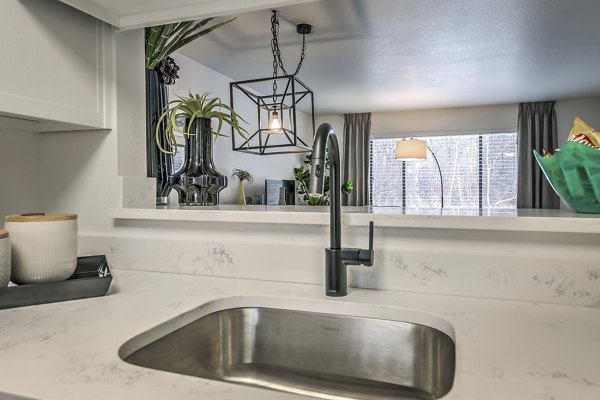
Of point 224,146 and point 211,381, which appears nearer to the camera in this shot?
point 211,381

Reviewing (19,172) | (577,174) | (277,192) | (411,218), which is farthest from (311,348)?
(277,192)

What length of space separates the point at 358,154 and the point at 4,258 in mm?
6513

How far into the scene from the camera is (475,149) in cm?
677

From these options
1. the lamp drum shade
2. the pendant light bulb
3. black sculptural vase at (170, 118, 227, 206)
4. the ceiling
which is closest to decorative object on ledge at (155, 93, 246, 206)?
black sculptural vase at (170, 118, 227, 206)

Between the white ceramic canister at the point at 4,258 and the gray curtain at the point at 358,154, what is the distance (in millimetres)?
6348

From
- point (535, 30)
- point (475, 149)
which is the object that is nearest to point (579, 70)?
point (535, 30)

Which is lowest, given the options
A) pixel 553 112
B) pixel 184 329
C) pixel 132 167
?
pixel 184 329

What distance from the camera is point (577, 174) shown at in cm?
96

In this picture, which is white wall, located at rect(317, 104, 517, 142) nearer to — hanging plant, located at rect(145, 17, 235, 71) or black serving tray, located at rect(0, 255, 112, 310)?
hanging plant, located at rect(145, 17, 235, 71)

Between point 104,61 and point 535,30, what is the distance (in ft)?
11.3

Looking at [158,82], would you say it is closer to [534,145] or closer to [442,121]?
[442,121]

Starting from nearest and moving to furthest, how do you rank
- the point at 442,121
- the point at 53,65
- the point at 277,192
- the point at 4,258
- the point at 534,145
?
the point at 4,258, the point at 53,65, the point at 277,192, the point at 534,145, the point at 442,121

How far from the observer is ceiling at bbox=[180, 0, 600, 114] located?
3.08m

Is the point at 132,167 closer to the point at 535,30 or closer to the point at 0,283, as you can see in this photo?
the point at 0,283
